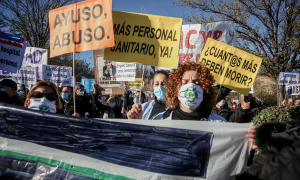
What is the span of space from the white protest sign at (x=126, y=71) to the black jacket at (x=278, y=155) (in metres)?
4.29

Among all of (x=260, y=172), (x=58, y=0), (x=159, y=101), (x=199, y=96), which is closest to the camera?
(x=260, y=172)

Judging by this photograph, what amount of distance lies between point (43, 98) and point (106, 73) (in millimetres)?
3517

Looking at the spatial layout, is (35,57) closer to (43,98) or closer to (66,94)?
(66,94)

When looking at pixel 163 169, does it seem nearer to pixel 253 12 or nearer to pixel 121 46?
pixel 121 46

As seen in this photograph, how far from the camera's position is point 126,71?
5613mm

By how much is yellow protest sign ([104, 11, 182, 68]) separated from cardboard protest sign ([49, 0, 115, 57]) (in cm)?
24

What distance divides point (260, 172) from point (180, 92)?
1.43 m

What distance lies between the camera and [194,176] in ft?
5.77

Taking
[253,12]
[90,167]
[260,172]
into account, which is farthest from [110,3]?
[253,12]

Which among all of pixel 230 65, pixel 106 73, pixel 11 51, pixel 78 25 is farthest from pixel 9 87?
pixel 230 65

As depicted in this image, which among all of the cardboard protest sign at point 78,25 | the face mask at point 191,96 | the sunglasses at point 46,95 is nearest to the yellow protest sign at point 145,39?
the cardboard protest sign at point 78,25

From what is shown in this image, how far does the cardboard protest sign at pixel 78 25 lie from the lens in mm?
3047

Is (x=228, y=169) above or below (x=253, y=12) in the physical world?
below

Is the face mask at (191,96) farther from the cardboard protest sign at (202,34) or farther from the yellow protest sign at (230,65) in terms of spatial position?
the cardboard protest sign at (202,34)
